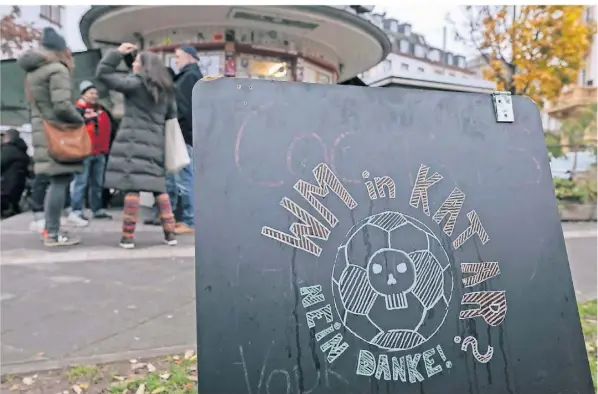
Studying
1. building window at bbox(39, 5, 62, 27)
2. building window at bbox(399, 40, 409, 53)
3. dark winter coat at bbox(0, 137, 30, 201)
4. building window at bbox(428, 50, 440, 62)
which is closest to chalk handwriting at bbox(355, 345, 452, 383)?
dark winter coat at bbox(0, 137, 30, 201)

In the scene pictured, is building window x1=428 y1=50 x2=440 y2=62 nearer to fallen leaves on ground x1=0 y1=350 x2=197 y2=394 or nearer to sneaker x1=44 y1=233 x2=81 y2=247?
sneaker x1=44 y1=233 x2=81 y2=247

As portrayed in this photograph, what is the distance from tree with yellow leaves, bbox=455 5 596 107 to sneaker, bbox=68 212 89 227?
44.5 ft

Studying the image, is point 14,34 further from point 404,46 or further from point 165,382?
point 404,46

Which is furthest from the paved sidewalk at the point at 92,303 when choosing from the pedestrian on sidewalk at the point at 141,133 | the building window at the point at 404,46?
the building window at the point at 404,46

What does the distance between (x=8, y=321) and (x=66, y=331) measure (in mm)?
429

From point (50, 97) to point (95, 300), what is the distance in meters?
2.19

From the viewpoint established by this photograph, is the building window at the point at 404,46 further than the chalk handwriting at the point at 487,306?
Yes

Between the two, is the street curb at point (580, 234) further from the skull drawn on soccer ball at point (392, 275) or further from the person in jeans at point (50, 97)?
the skull drawn on soccer ball at point (392, 275)

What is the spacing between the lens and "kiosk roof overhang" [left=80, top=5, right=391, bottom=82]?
8.53 meters

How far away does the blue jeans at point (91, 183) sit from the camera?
7.19 meters

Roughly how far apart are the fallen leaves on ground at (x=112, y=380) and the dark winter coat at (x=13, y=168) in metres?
7.21

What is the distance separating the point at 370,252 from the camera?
5.60 ft

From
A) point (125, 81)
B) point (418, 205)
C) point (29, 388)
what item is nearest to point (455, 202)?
point (418, 205)

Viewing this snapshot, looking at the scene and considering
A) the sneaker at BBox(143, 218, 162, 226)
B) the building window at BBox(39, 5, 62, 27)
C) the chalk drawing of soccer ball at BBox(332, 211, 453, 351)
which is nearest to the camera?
the chalk drawing of soccer ball at BBox(332, 211, 453, 351)
